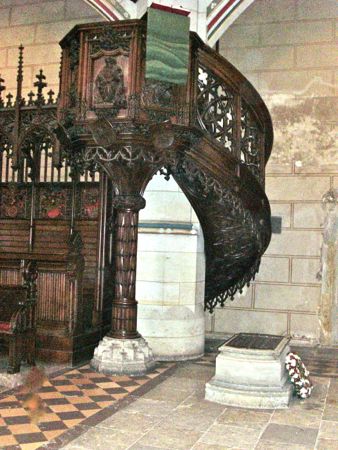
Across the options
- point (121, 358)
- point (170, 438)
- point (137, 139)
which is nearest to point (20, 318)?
point (121, 358)

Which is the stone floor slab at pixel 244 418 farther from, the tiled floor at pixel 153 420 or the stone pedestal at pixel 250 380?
the stone pedestal at pixel 250 380

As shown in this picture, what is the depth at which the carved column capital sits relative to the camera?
5117mm

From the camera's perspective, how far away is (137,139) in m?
4.73

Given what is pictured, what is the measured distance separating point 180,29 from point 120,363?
9.36 feet

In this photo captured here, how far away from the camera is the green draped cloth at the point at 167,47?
15.0ft

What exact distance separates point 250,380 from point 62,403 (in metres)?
1.37

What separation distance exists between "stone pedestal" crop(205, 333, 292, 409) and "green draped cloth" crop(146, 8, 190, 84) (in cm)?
220

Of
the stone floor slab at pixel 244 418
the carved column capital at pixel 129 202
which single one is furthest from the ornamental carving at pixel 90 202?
the stone floor slab at pixel 244 418

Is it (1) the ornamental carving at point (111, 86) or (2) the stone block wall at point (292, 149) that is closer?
(1) the ornamental carving at point (111, 86)

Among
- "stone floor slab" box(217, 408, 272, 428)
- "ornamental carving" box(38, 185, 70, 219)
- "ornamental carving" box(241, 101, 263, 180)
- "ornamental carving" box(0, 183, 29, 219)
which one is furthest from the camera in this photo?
"ornamental carving" box(0, 183, 29, 219)

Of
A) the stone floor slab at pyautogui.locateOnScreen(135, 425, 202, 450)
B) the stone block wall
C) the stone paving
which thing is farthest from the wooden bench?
the stone block wall

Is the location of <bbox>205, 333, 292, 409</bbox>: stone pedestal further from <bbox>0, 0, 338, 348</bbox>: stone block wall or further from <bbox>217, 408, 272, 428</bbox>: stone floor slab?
<bbox>0, 0, 338, 348</bbox>: stone block wall

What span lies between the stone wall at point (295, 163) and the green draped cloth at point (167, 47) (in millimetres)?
2712

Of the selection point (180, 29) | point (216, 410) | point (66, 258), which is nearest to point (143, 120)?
point (180, 29)
